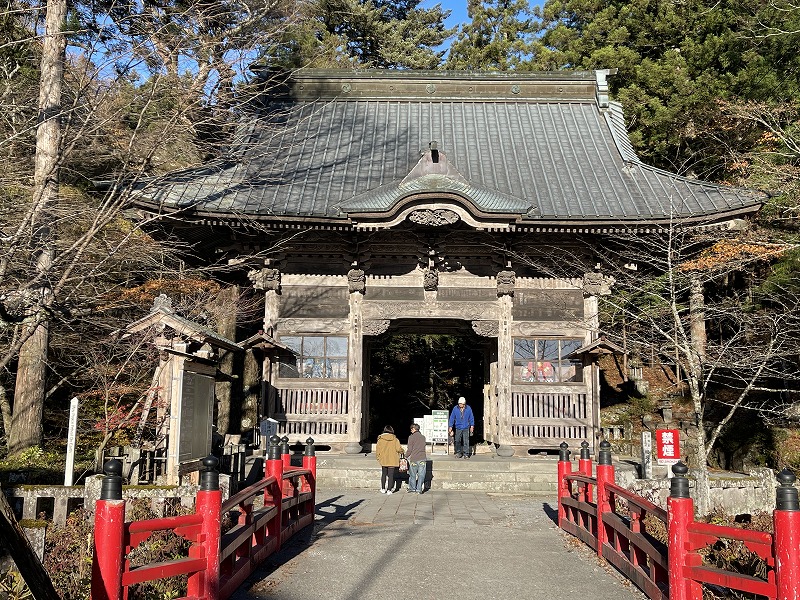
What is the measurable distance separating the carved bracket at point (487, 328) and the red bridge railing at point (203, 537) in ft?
23.0

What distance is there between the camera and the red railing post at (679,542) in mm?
4809

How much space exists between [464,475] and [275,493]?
5.88 meters

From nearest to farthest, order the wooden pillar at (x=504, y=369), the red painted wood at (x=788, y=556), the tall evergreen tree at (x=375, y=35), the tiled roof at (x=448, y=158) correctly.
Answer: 1. the red painted wood at (x=788, y=556)
2. the tiled roof at (x=448, y=158)
3. the wooden pillar at (x=504, y=369)
4. the tall evergreen tree at (x=375, y=35)

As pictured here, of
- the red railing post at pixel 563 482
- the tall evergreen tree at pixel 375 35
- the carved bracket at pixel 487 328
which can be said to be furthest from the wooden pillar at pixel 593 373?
the tall evergreen tree at pixel 375 35

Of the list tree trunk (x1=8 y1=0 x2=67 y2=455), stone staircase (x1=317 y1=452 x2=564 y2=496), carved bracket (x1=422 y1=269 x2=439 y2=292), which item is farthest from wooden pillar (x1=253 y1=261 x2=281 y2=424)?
tree trunk (x1=8 y1=0 x2=67 y2=455)

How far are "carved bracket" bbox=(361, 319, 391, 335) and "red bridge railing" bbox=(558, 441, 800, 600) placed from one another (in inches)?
271

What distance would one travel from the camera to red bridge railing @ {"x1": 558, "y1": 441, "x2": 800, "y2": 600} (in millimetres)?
4078

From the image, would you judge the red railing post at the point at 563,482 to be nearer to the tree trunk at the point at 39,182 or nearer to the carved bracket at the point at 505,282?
the carved bracket at the point at 505,282

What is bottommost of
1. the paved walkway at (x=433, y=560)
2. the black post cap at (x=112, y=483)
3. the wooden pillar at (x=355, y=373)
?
the paved walkway at (x=433, y=560)

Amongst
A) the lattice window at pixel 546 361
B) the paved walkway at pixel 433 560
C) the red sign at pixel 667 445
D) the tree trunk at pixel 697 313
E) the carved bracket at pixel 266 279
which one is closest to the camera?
the paved walkway at pixel 433 560

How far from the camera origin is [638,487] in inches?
366

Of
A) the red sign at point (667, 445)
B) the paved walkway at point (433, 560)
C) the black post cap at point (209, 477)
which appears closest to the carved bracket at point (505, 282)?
the red sign at point (667, 445)

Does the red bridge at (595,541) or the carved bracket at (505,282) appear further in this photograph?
the carved bracket at (505,282)

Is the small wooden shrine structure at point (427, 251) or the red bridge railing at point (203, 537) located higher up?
the small wooden shrine structure at point (427, 251)
